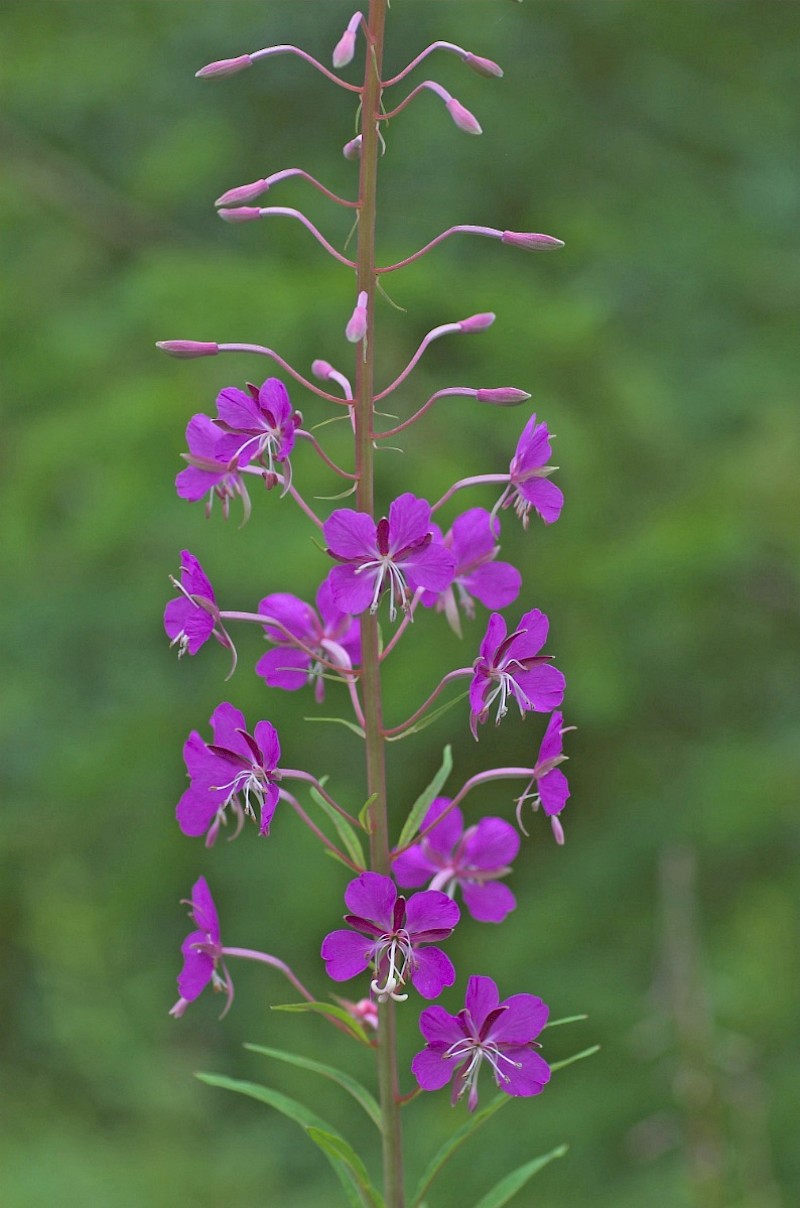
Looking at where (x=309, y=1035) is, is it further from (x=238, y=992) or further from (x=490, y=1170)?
(x=490, y=1170)

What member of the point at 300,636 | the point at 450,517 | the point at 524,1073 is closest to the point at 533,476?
the point at 300,636

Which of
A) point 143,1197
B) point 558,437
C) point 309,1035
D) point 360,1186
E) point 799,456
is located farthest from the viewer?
point 309,1035

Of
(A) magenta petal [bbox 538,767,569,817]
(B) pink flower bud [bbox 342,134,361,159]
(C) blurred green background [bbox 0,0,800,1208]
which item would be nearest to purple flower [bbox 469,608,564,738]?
(A) magenta petal [bbox 538,767,569,817]

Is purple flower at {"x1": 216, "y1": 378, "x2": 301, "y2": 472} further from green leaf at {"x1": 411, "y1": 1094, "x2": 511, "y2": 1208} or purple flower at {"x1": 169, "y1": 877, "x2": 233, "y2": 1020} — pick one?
Answer: green leaf at {"x1": 411, "y1": 1094, "x2": 511, "y2": 1208}

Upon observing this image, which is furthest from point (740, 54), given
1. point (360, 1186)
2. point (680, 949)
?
point (360, 1186)

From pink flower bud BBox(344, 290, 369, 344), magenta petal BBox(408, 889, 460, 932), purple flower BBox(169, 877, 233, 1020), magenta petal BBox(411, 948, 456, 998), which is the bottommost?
purple flower BBox(169, 877, 233, 1020)

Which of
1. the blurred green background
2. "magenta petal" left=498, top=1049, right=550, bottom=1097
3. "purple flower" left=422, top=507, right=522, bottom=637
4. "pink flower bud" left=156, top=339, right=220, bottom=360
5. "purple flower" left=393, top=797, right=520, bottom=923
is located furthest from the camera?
the blurred green background
